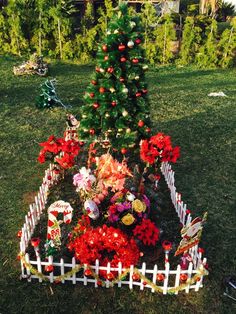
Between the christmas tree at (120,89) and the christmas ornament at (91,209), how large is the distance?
1982mm

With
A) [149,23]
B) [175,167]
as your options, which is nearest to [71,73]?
[149,23]

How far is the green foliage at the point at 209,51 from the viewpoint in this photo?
67.7 feet

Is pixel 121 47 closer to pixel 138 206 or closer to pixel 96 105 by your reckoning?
pixel 96 105

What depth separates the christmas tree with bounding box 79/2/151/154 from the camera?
8766 millimetres

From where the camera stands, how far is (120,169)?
8.60 metres

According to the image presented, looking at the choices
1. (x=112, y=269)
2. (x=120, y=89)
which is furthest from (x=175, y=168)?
(x=112, y=269)

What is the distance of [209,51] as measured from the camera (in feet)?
68.7

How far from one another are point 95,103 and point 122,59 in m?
1.26

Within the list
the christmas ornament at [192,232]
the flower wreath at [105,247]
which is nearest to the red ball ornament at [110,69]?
the flower wreath at [105,247]

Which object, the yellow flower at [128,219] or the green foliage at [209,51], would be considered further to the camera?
the green foliage at [209,51]

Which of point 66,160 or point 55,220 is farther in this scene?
point 66,160

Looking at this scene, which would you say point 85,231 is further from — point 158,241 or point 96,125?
point 96,125

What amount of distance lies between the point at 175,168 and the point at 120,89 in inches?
126

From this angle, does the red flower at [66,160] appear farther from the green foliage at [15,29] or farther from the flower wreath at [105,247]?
the green foliage at [15,29]
